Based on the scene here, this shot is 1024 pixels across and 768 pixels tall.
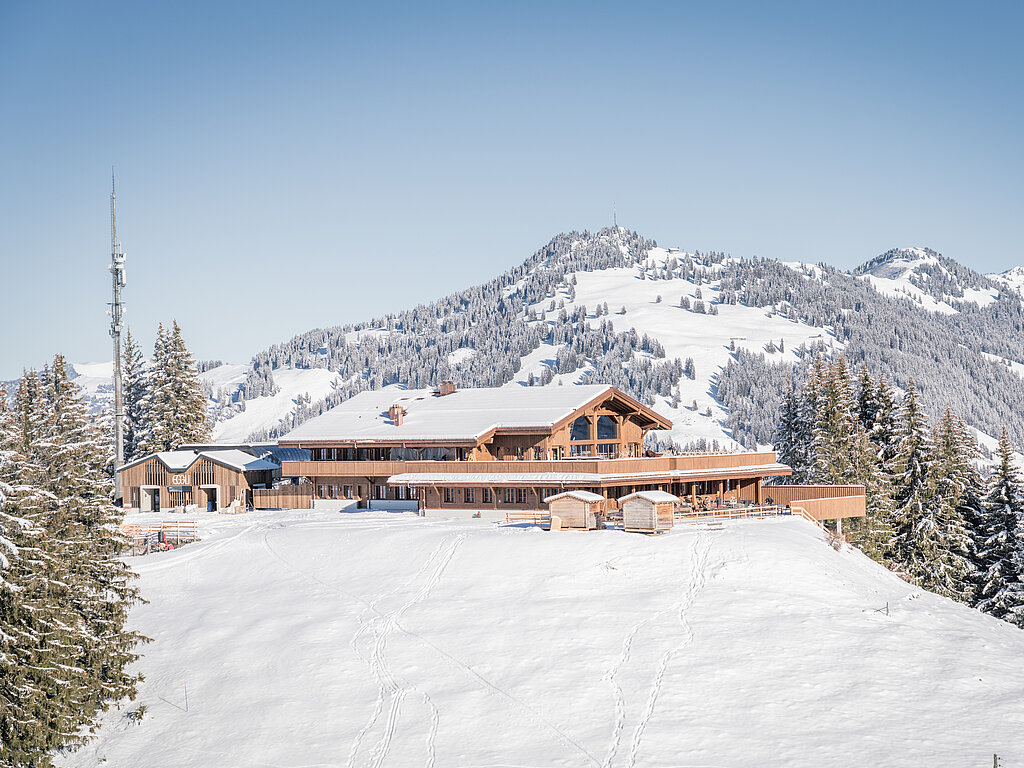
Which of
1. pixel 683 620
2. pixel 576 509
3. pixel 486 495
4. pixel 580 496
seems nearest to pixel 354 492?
pixel 486 495

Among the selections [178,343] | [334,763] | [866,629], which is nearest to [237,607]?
[334,763]

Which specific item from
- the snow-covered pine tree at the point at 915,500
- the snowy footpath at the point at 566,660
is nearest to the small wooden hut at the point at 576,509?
the snowy footpath at the point at 566,660

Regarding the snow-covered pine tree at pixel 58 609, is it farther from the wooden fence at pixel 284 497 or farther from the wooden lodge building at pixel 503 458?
the wooden fence at pixel 284 497

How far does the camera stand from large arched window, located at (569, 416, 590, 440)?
5916 cm

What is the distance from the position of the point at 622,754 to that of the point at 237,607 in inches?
791

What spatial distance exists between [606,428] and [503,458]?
352 inches

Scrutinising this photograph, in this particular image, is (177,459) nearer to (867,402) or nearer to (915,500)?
(867,402)

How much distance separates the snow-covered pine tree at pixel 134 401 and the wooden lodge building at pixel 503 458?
16.5m

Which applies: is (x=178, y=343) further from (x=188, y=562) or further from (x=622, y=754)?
(x=622, y=754)

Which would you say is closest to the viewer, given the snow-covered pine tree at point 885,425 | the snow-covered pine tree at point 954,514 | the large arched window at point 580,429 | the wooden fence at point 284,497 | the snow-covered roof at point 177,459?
the snow-covered pine tree at point 954,514

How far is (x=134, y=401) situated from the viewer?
257ft

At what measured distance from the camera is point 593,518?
140 feet

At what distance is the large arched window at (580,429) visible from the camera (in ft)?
194

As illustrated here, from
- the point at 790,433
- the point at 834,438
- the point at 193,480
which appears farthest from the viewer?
the point at 790,433
